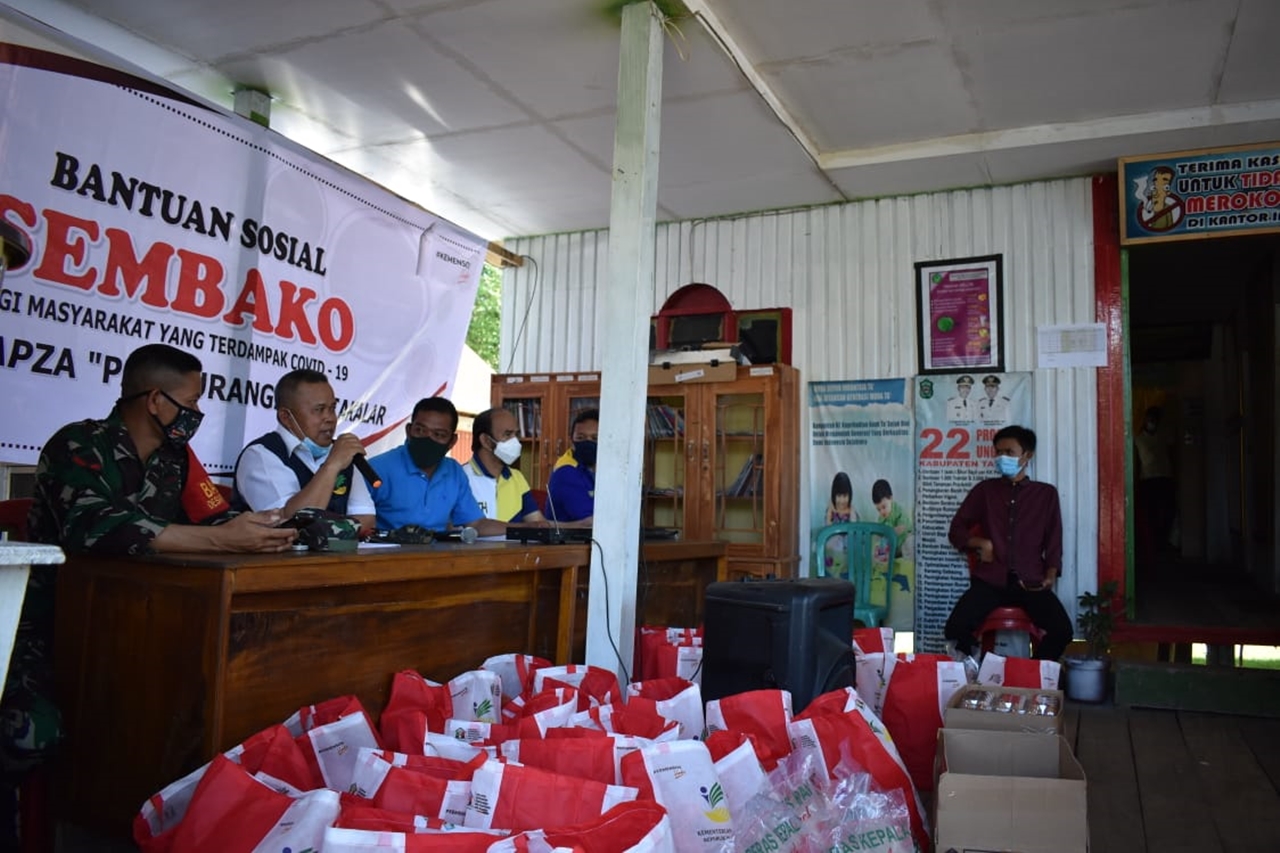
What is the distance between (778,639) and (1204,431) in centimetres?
828

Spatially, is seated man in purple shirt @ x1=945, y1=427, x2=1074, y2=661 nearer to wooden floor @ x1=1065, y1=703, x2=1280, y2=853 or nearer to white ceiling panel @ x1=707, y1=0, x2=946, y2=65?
wooden floor @ x1=1065, y1=703, x2=1280, y2=853

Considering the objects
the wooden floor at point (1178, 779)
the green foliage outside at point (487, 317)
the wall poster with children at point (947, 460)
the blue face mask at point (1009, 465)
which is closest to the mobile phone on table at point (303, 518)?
the wooden floor at point (1178, 779)

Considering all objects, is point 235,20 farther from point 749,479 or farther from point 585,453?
point 749,479

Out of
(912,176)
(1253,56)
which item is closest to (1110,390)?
(912,176)

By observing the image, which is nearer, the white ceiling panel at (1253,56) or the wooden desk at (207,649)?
the wooden desk at (207,649)

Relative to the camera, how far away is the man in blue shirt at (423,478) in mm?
3717

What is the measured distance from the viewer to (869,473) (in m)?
5.66

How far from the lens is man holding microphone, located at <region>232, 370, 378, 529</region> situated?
2904 mm

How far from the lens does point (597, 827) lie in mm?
1555

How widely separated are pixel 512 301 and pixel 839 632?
4.66 meters

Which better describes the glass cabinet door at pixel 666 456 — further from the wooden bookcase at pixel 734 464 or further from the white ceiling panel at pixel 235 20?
the white ceiling panel at pixel 235 20

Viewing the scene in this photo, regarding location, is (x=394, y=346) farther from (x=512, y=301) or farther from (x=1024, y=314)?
(x=1024, y=314)

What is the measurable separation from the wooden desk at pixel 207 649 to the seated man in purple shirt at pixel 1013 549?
318 cm

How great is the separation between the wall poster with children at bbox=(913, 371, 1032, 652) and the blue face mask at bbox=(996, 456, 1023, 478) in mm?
417
